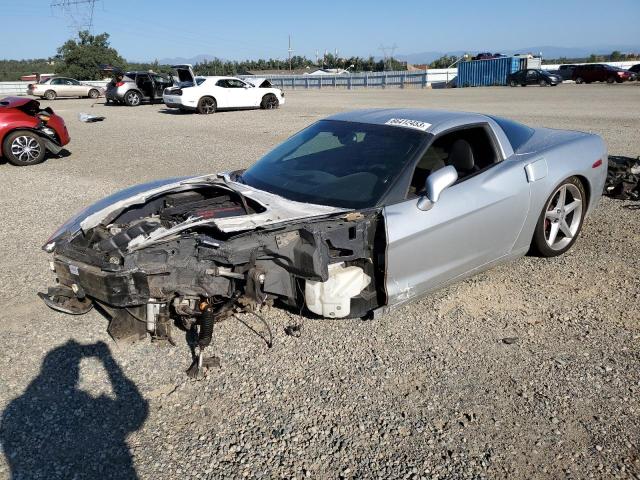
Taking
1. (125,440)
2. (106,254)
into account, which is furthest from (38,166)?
(125,440)

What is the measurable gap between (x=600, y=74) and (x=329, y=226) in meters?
39.4

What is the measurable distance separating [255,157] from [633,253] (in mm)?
6889

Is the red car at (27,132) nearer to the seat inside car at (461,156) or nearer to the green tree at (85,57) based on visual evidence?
the seat inside car at (461,156)

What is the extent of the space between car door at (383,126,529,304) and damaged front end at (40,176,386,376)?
12cm

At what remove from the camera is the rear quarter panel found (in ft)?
14.0

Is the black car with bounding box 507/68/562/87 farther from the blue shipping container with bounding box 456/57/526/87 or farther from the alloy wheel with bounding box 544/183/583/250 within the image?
the alloy wheel with bounding box 544/183/583/250

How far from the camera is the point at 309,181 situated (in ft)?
13.1

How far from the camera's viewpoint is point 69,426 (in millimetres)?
2863

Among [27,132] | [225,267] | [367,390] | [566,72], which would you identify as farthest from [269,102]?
[566,72]

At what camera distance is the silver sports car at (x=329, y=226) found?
329 centimetres

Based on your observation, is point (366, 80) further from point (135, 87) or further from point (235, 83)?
point (235, 83)

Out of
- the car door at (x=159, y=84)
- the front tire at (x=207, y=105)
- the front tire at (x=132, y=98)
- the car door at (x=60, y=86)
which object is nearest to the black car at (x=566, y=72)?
the car door at (x=159, y=84)

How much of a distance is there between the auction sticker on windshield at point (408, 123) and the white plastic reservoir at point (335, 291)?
4.20 feet

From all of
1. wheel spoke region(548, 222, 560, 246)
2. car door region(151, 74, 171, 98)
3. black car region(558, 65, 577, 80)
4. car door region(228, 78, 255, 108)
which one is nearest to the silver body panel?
wheel spoke region(548, 222, 560, 246)
